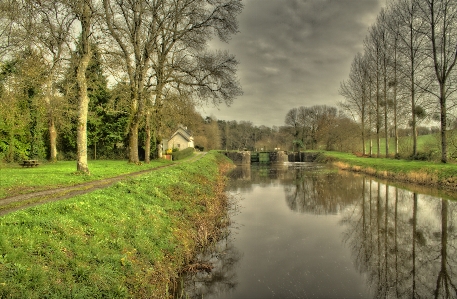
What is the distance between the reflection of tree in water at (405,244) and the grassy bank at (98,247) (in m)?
4.59

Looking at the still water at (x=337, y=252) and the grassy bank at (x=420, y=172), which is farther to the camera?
the grassy bank at (x=420, y=172)

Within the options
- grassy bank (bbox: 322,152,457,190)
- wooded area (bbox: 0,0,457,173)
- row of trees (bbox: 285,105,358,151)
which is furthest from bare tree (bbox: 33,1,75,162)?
row of trees (bbox: 285,105,358,151)

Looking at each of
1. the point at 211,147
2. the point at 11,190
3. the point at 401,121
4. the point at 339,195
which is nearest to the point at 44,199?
the point at 11,190

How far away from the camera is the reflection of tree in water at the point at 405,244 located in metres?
6.23

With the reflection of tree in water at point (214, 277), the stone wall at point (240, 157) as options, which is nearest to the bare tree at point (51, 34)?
the reflection of tree in water at point (214, 277)

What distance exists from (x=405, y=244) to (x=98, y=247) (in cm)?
834

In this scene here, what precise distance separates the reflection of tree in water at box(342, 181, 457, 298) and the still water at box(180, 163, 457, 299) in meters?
0.02

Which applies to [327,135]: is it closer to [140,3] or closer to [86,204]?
[140,3]

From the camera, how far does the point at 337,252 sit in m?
8.27

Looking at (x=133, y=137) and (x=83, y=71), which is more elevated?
(x=83, y=71)

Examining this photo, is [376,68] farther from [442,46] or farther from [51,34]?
[51,34]

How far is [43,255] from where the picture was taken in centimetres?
432

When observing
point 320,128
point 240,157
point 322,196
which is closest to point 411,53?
point 322,196

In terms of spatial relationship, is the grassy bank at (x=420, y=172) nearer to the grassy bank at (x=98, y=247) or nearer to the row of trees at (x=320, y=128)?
the grassy bank at (x=98, y=247)
